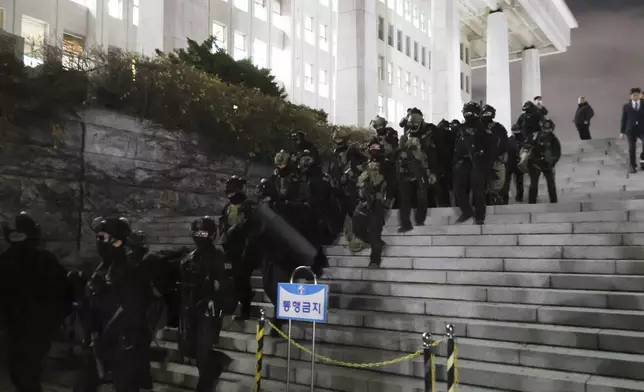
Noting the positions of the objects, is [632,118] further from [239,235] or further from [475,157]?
[239,235]

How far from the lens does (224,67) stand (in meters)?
16.6

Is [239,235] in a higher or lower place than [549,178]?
lower

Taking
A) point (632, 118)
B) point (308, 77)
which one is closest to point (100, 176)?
point (632, 118)

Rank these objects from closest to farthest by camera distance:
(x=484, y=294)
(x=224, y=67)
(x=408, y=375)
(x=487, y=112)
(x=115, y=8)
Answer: (x=408, y=375), (x=484, y=294), (x=487, y=112), (x=224, y=67), (x=115, y=8)

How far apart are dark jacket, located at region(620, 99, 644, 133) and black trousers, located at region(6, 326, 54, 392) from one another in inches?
480

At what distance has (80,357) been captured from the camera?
543 cm

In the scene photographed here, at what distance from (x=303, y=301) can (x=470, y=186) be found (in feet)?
16.9

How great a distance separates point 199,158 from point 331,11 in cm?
2907

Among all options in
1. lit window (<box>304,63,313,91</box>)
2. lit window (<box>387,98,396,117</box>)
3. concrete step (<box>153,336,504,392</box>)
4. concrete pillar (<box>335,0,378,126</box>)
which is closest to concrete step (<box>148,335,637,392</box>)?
concrete step (<box>153,336,504,392</box>)

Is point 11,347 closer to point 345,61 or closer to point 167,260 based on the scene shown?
point 167,260

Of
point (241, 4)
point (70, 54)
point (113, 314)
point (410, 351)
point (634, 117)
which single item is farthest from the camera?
point (241, 4)

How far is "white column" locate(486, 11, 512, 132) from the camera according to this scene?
30797 mm

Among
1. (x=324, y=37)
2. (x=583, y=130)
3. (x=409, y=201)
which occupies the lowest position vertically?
(x=409, y=201)

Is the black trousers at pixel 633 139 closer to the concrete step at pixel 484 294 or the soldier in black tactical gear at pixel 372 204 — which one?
the soldier in black tactical gear at pixel 372 204
